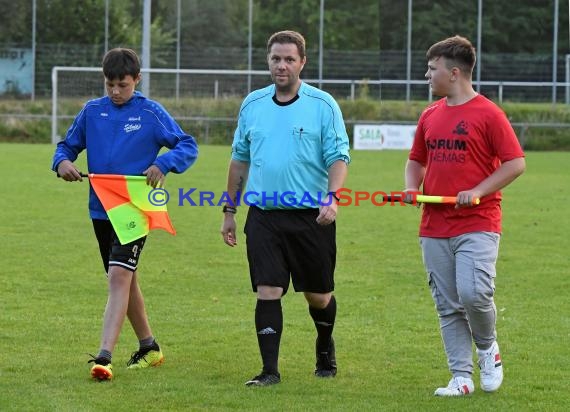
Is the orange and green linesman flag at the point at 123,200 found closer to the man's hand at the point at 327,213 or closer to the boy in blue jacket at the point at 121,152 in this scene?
the boy in blue jacket at the point at 121,152

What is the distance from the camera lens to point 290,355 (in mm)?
7699

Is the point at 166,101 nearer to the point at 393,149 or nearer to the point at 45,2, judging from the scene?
the point at 393,149

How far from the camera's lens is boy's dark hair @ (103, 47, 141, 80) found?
6.98 metres

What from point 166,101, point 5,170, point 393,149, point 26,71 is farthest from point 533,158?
point 26,71

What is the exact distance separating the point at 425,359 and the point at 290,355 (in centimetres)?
89

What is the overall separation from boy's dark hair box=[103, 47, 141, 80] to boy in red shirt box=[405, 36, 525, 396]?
1.81 meters

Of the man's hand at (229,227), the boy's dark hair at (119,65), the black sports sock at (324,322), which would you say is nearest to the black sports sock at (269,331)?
the black sports sock at (324,322)

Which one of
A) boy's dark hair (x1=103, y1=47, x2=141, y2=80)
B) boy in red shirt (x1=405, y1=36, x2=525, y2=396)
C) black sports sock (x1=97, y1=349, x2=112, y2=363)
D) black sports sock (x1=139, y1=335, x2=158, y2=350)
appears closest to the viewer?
boy in red shirt (x1=405, y1=36, x2=525, y2=396)

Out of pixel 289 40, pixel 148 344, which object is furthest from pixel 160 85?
pixel 289 40

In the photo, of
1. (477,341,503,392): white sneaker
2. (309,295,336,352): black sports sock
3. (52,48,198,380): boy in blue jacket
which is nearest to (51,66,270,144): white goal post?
(52,48,198,380): boy in blue jacket

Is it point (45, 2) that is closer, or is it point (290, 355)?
point (290, 355)

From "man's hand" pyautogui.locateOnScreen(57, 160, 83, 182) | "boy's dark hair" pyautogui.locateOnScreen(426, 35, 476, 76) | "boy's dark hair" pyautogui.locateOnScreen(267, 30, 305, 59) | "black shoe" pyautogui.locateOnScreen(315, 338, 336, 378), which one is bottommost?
"black shoe" pyautogui.locateOnScreen(315, 338, 336, 378)

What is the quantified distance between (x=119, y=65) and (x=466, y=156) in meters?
2.17

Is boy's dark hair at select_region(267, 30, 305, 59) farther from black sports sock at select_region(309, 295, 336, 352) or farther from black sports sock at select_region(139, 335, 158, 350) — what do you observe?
black sports sock at select_region(139, 335, 158, 350)
